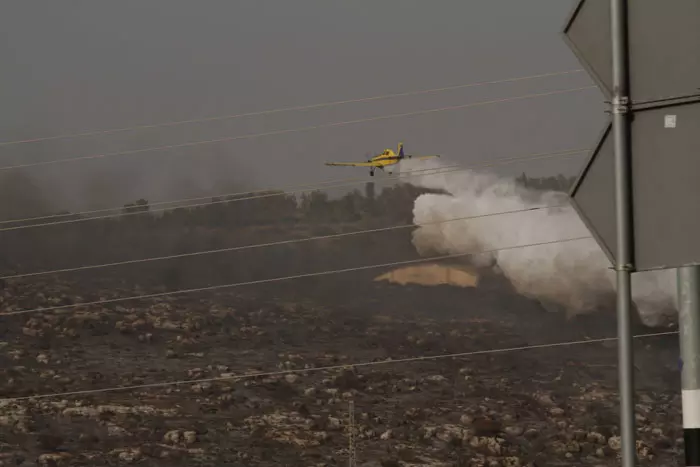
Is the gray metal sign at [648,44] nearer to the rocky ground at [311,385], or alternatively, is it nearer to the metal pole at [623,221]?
the metal pole at [623,221]

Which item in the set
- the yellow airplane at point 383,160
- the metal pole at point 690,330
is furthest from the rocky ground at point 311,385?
the metal pole at point 690,330

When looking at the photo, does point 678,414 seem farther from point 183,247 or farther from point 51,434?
point 51,434

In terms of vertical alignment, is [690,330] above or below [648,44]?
below

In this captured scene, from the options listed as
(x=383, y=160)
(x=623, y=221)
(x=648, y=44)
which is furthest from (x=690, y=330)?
(x=383, y=160)

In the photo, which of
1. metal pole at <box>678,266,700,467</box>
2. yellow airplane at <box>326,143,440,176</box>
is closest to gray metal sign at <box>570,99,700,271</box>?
metal pole at <box>678,266,700,467</box>

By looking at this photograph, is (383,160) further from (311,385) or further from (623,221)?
(623,221)
